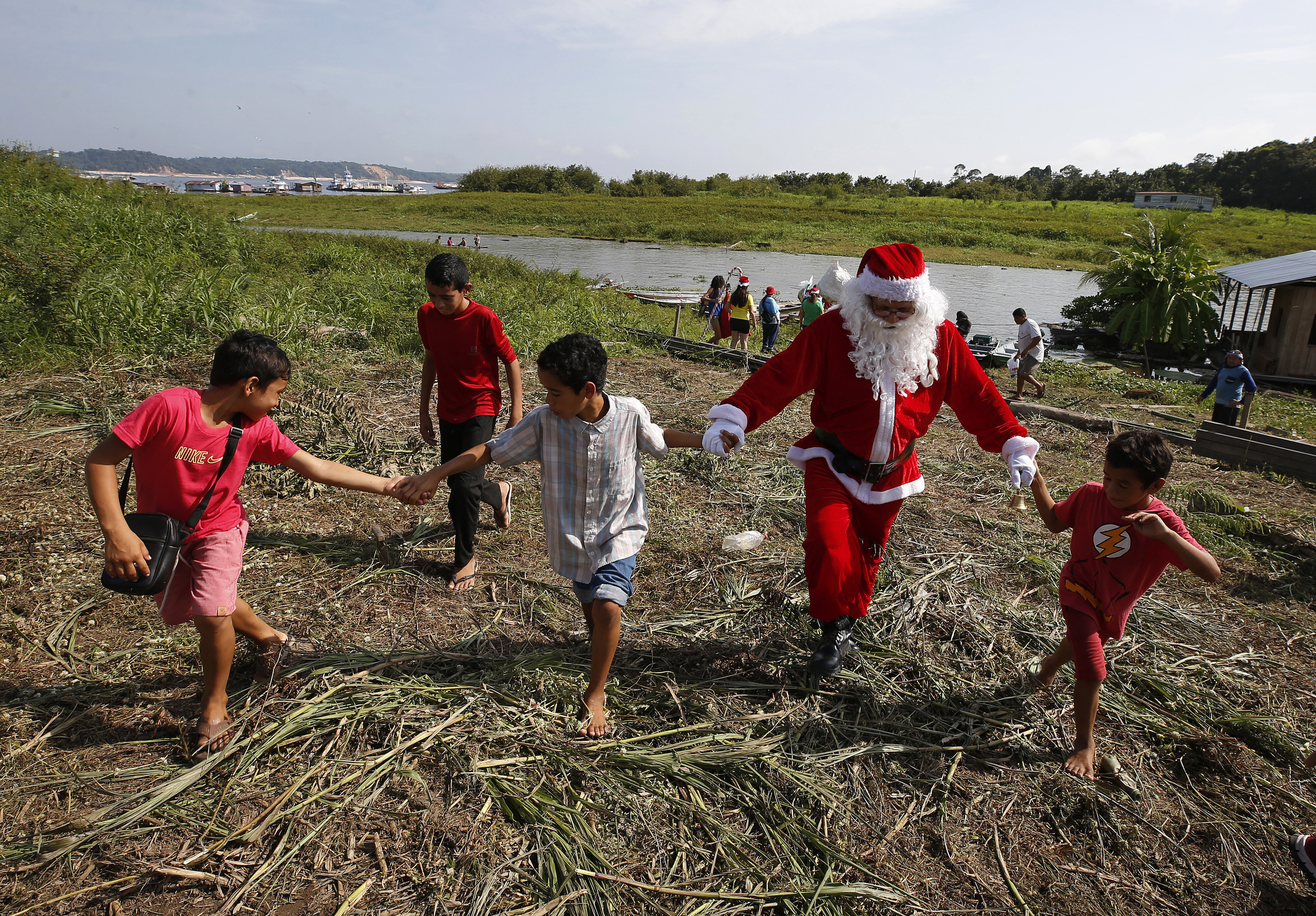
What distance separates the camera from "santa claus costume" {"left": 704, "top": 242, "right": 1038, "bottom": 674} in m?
3.25

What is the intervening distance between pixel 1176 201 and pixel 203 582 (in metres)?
89.0

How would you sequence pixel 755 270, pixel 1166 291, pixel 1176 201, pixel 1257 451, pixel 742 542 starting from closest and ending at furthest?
1. pixel 742 542
2. pixel 1257 451
3. pixel 1166 291
4. pixel 755 270
5. pixel 1176 201

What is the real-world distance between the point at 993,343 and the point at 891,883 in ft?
48.8

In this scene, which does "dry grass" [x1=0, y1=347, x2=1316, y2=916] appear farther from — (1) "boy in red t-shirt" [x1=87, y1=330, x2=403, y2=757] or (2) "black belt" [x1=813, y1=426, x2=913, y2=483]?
(2) "black belt" [x1=813, y1=426, x2=913, y2=483]

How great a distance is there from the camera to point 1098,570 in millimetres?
2977

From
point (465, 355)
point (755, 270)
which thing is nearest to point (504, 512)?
point (465, 355)

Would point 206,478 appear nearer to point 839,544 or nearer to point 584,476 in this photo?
point 584,476

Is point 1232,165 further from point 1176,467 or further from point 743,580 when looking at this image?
point 743,580

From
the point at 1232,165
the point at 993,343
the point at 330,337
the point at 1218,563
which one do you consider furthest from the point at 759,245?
the point at 1232,165

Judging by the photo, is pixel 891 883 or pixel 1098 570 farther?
pixel 1098 570

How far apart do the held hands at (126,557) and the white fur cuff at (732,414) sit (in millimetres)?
2075

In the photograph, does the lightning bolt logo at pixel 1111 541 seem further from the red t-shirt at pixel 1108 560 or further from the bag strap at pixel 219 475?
the bag strap at pixel 219 475

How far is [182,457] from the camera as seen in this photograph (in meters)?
2.55

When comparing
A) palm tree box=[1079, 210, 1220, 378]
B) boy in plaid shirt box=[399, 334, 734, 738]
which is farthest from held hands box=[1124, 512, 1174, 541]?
palm tree box=[1079, 210, 1220, 378]
